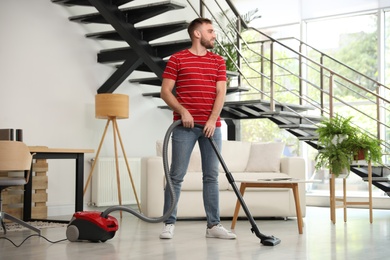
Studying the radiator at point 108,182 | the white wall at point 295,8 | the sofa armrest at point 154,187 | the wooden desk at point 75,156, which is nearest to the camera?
the wooden desk at point 75,156

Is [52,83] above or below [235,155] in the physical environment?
above

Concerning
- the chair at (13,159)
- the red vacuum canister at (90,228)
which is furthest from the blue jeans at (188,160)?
the chair at (13,159)

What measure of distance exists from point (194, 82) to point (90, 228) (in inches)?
47.3

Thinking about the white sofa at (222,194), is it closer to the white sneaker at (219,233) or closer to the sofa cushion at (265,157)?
the sofa cushion at (265,157)

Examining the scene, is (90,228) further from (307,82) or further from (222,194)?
(307,82)

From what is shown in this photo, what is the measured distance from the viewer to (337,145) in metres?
6.14

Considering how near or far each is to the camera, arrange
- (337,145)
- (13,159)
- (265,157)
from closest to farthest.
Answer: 1. (13,159)
2. (337,145)
3. (265,157)

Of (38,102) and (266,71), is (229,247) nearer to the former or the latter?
(38,102)

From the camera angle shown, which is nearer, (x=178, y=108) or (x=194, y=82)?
(x=178, y=108)

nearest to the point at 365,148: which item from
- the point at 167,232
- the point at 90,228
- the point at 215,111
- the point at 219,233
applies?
the point at 219,233

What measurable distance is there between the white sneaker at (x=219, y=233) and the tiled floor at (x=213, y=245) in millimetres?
62

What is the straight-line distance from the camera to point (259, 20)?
9.42 metres

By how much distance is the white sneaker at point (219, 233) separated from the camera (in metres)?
4.52

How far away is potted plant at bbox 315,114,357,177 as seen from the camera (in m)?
6.06
